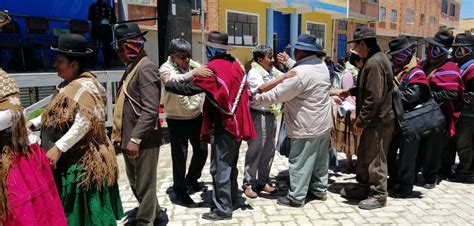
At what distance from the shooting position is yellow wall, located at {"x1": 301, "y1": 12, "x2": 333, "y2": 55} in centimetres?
2202

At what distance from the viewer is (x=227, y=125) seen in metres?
3.66

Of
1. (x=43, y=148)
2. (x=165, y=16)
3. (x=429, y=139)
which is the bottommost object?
(x=429, y=139)

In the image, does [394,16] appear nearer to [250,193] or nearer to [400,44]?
[400,44]

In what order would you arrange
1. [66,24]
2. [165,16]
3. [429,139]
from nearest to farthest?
1. [429,139]
2. [165,16]
3. [66,24]

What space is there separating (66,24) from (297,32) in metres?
14.2

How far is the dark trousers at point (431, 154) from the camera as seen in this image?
4766 millimetres

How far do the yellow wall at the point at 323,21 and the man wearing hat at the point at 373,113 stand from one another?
60.6 feet

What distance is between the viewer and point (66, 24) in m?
9.42

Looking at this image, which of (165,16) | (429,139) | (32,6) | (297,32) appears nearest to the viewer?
(429,139)

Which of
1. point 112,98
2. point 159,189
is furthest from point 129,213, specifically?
point 112,98

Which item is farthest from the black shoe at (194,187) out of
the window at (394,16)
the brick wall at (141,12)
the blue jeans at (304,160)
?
→ the window at (394,16)

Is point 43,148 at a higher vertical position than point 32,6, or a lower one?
lower

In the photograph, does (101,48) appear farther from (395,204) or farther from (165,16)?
(395,204)

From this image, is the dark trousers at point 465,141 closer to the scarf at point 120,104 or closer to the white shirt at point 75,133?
the scarf at point 120,104
